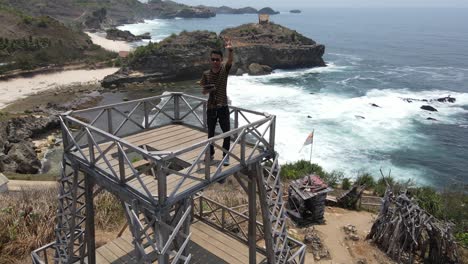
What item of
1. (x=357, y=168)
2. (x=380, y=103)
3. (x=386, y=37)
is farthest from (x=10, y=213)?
(x=386, y=37)

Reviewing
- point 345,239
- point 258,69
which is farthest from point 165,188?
point 258,69

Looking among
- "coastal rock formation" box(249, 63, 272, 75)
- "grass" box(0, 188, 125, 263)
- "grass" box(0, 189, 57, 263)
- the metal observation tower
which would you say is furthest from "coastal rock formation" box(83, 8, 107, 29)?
the metal observation tower

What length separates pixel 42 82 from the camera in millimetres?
62094

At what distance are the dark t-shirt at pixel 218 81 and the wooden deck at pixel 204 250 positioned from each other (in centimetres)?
476

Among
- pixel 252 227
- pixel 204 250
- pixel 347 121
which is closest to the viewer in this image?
pixel 252 227

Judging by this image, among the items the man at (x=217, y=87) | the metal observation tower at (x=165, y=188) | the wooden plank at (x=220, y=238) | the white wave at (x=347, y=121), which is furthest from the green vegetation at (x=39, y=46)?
the man at (x=217, y=87)

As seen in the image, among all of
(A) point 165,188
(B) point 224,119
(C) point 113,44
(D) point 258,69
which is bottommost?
(D) point 258,69

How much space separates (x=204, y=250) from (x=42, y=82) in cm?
6082

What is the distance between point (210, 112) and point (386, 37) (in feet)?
440

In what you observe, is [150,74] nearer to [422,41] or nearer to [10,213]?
[10,213]

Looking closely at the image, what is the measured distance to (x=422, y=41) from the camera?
377 ft

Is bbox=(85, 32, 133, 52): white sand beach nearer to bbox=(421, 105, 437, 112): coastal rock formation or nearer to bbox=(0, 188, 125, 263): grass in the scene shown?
bbox=(421, 105, 437, 112): coastal rock formation

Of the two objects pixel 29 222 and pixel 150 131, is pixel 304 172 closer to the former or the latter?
pixel 150 131

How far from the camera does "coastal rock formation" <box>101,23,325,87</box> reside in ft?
227
